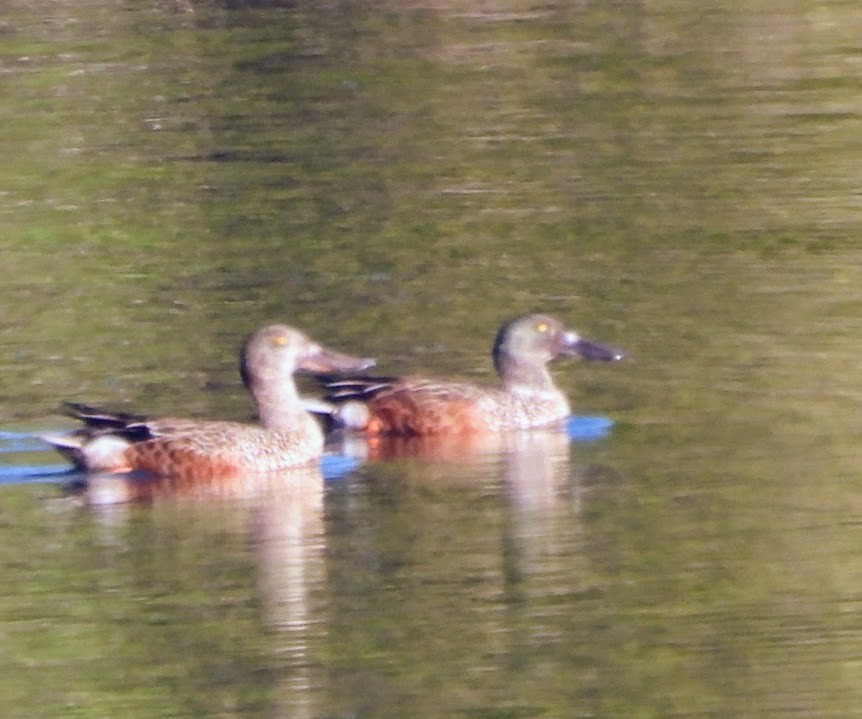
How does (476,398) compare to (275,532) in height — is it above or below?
above

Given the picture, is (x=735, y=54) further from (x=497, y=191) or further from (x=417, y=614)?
(x=417, y=614)

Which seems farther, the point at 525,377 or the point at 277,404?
the point at 525,377

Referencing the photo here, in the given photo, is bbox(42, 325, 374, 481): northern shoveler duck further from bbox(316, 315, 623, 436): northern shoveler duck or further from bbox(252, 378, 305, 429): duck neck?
bbox(316, 315, 623, 436): northern shoveler duck

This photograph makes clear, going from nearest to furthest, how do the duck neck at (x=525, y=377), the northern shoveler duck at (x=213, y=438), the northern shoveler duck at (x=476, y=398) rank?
the northern shoveler duck at (x=213, y=438), the northern shoveler duck at (x=476, y=398), the duck neck at (x=525, y=377)

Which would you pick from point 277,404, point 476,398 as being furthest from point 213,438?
point 476,398

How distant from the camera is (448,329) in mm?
14719

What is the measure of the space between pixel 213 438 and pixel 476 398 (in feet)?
5.69

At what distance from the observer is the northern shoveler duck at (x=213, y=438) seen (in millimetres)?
11867

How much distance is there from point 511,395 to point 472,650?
4.69m

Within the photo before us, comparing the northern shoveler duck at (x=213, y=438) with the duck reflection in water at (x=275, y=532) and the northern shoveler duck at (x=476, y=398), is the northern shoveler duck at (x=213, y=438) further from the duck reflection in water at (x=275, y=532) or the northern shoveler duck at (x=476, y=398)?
the northern shoveler duck at (x=476, y=398)

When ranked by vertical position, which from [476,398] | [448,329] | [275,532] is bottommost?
[275,532]

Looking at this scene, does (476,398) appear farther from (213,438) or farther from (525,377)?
(213,438)

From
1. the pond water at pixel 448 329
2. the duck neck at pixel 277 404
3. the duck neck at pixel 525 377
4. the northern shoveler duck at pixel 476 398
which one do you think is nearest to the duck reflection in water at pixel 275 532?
the pond water at pixel 448 329

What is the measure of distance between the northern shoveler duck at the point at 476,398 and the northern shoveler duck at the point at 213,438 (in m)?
0.50
